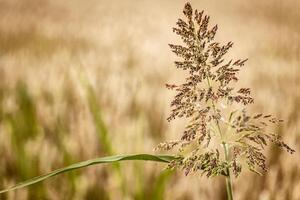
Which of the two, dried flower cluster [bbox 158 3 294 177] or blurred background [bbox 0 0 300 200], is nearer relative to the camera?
dried flower cluster [bbox 158 3 294 177]

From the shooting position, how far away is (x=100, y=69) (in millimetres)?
2121

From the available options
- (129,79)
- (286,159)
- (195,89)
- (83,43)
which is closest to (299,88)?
(129,79)

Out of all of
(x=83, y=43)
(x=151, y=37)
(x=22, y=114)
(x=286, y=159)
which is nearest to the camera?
(x=286, y=159)

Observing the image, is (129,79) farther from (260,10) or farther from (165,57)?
(260,10)

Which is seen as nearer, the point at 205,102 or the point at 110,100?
the point at 205,102

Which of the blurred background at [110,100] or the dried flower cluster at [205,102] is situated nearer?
the dried flower cluster at [205,102]

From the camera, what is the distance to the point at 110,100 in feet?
5.42

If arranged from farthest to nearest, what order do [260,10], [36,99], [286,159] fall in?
[260,10] < [36,99] < [286,159]

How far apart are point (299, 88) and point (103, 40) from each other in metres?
1.30

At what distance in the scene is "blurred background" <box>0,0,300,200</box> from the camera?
44.3 inches

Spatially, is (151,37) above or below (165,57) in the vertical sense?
above

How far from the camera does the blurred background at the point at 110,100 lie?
1125 mm

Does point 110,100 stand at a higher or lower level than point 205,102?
higher

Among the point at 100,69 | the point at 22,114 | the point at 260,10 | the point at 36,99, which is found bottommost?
the point at 22,114
